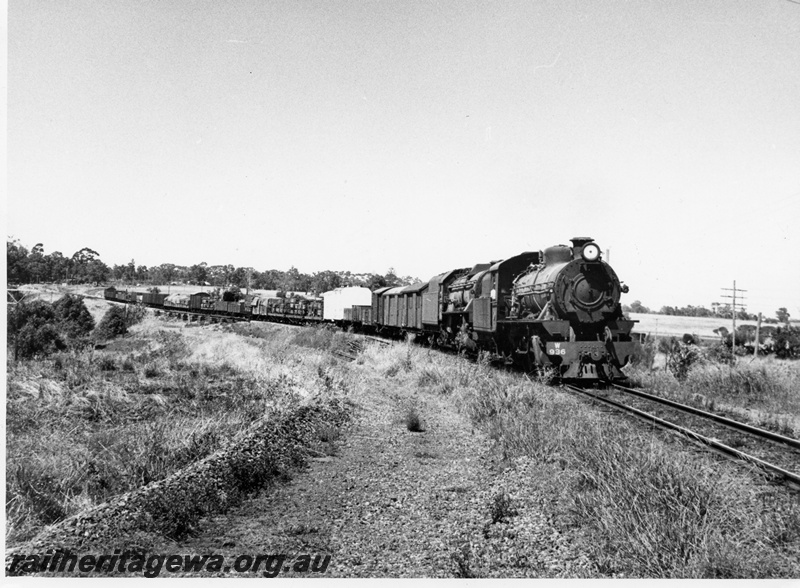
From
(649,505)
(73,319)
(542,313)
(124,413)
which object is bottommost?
(124,413)

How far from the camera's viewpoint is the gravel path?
4.72 meters

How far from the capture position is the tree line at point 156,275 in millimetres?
16453

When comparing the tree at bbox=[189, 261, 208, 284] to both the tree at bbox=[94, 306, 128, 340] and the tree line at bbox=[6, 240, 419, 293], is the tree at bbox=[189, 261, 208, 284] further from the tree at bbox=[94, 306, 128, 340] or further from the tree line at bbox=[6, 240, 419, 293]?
the tree at bbox=[94, 306, 128, 340]

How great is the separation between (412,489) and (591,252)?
1042cm

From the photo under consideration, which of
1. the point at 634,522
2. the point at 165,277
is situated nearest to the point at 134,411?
the point at 634,522

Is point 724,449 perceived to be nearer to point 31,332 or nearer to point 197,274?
point 31,332

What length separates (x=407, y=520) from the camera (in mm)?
5637

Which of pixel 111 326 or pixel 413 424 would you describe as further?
pixel 111 326

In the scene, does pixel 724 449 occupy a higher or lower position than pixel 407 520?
higher

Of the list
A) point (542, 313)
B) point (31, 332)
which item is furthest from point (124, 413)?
point (31, 332)

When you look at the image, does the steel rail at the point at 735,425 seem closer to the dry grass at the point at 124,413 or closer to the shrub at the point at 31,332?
the dry grass at the point at 124,413

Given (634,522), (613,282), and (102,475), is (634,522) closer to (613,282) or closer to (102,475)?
(102,475)

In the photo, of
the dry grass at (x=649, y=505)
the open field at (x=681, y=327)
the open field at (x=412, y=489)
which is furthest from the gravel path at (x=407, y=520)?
the open field at (x=681, y=327)

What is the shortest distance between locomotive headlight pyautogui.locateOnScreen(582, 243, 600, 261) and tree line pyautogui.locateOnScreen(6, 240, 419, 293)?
12.1 metres
